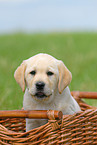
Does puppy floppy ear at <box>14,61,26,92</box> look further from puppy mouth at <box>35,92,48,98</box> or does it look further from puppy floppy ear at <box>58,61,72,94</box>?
puppy floppy ear at <box>58,61,72,94</box>

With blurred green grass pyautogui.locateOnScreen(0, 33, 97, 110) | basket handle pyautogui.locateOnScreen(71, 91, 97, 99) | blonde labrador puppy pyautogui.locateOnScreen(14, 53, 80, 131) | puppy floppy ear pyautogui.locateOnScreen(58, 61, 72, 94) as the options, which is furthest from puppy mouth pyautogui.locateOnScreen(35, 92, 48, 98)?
basket handle pyautogui.locateOnScreen(71, 91, 97, 99)

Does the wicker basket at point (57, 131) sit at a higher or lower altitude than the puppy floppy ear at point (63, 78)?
lower

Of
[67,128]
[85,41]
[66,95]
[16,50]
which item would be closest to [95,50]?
[85,41]

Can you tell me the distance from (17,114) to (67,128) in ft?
1.44

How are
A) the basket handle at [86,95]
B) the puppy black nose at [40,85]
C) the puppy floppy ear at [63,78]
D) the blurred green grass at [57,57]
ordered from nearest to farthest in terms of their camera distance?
the puppy black nose at [40,85] → the puppy floppy ear at [63,78] → the basket handle at [86,95] → the blurred green grass at [57,57]

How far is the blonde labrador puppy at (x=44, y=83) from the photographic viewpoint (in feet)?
7.93

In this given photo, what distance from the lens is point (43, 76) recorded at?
2.42m

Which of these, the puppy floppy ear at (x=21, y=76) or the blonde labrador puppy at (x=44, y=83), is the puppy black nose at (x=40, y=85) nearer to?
the blonde labrador puppy at (x=44, y=83)

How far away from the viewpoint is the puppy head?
240 centimetres

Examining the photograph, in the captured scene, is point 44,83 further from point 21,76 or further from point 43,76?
point 21,76

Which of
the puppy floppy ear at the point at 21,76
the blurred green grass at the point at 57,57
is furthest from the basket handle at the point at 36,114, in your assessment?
the blurred green grass at the point at 57,57

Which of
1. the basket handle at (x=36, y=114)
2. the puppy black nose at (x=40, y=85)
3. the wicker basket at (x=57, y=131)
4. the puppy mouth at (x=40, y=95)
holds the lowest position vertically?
the wicker basket at (x=57, y=131)

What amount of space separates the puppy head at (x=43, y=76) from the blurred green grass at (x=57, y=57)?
1056 mm

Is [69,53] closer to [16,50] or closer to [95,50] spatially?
[95,50]
